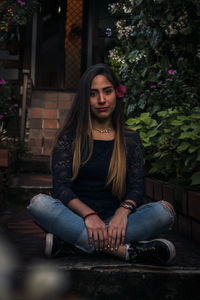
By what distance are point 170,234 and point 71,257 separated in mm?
956

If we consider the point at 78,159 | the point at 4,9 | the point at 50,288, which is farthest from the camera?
the point at 4,9

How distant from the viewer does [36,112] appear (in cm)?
660

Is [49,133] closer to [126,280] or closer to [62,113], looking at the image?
[62,113]

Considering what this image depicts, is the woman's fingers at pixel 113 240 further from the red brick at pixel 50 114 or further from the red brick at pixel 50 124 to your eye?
the red brick at pixel 50 114

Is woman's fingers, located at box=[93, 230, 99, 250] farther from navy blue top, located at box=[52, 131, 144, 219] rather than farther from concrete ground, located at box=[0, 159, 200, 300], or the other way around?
navy blue top, located at box=[52, 131, 144, 219]

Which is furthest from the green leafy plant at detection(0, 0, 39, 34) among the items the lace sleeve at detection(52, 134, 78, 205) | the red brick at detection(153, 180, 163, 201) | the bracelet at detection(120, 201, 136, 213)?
the bracelet at detection(120, 201, 136, 213)

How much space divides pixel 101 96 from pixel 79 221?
0.72 meters

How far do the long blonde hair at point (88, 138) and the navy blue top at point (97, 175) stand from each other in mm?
33

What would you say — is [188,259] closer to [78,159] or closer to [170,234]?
[170,234]

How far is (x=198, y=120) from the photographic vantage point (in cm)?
246

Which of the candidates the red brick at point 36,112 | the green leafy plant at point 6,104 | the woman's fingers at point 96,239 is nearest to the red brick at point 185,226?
Result: the woman's fingers at point 96,239

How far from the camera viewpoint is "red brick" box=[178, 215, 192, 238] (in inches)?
93.4

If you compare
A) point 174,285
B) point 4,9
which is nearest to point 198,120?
point 174,285

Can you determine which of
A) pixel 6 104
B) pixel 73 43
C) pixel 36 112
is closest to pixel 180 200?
pixel 36 112
